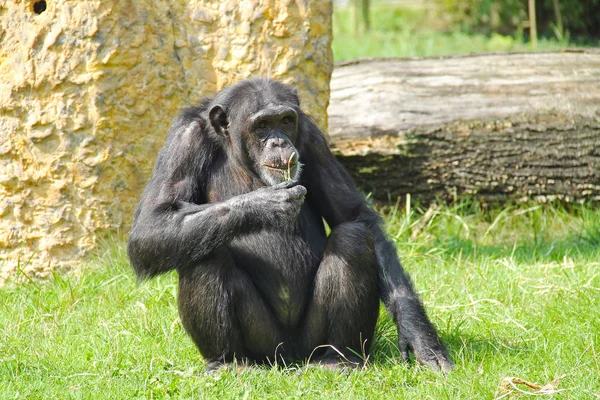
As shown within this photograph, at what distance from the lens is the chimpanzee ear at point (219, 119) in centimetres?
523

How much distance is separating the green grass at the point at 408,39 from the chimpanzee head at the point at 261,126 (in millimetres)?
7047

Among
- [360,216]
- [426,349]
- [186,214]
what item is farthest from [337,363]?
[186,214]

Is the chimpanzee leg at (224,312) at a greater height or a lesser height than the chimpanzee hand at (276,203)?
lesser

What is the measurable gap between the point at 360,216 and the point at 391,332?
85cm

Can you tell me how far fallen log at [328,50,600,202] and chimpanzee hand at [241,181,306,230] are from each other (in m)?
3.66

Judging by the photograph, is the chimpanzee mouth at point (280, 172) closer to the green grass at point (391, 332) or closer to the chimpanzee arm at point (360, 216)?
the chimpanzee arm at point (360, 216)

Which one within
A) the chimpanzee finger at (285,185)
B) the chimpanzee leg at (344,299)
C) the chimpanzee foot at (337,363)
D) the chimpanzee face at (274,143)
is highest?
the chimpanzee face at (274,143)

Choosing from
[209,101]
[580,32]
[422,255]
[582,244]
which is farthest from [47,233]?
[580,32]

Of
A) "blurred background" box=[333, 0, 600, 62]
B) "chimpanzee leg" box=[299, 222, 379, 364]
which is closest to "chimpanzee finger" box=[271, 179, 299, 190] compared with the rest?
"chimpanzee leg" box=[299, 222, 379, 364]

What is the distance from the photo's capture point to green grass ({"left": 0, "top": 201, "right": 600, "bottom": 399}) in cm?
452

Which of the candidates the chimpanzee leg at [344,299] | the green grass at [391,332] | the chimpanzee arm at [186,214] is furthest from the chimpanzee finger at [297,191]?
the green grass at [391,332]

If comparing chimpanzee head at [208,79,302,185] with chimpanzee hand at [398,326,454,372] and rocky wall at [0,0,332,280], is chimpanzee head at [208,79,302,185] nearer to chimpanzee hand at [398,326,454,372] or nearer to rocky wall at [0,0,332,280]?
chimpanzee hand at [398,326,454,372]

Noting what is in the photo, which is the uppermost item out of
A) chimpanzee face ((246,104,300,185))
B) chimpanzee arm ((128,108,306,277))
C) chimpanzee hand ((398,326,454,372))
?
chimpanzee face ((246,104,300,185))

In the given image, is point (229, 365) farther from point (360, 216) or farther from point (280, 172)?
point (360, 216)
